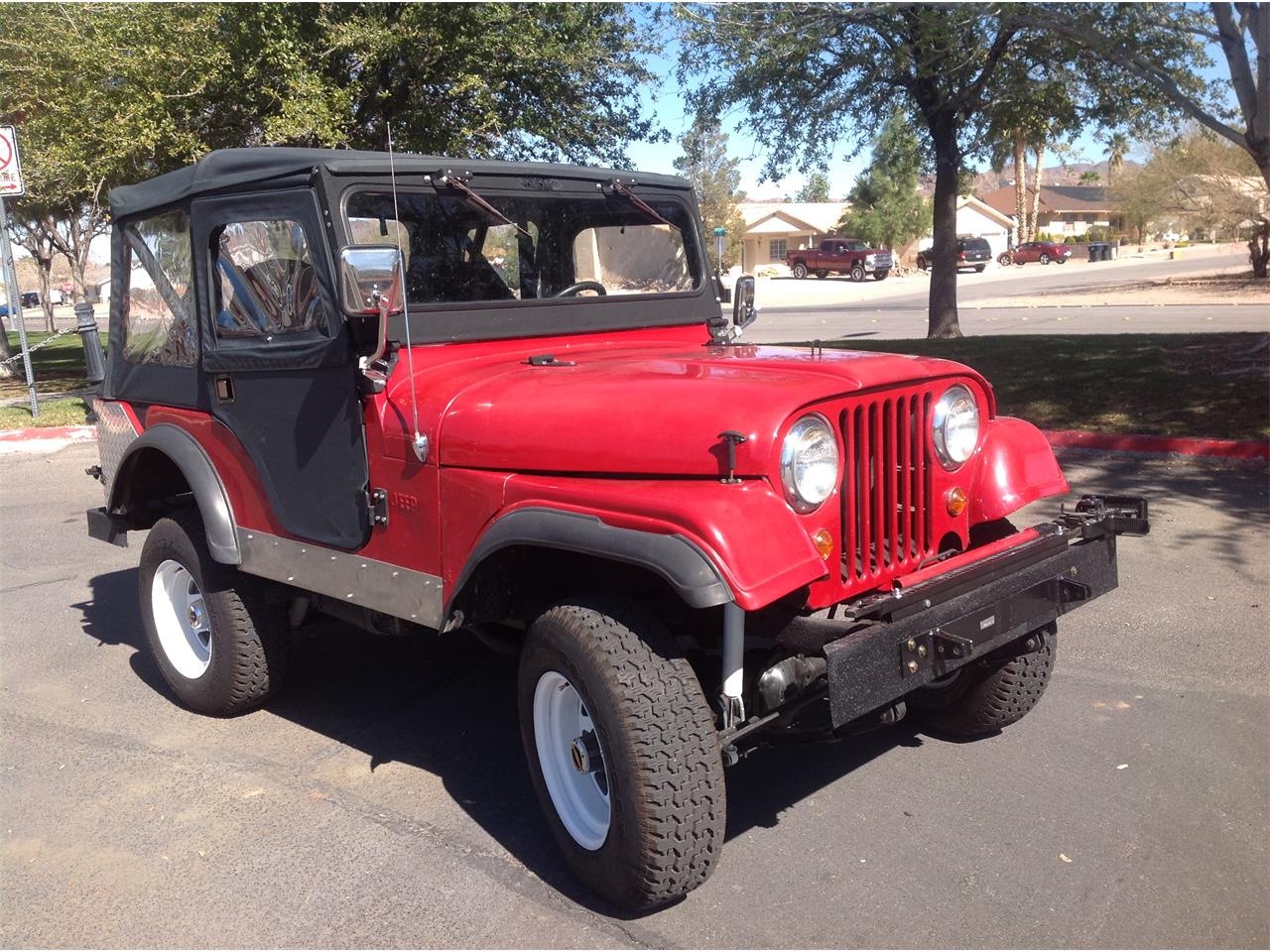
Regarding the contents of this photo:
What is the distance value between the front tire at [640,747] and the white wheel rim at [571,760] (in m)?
0.05

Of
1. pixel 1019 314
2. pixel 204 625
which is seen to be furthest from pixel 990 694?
pixel 1019 314

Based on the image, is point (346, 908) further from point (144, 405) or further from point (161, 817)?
point (144, 405)

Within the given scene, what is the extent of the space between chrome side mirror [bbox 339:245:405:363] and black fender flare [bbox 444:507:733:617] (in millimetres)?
740

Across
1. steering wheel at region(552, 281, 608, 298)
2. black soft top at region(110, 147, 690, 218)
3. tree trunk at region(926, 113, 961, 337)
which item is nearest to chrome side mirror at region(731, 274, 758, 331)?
black soft top at region(110, 147, 690, 218)

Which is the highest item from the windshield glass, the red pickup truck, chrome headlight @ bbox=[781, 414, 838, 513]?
the red pickup truck

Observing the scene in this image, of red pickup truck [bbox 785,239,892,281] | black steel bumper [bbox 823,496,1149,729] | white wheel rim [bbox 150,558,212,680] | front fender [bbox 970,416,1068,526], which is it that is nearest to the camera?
black steel bumper [bbox 823,496,1149,729]

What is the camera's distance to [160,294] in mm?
4555

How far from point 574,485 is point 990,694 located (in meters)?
1.82

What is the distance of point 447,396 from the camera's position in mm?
3459

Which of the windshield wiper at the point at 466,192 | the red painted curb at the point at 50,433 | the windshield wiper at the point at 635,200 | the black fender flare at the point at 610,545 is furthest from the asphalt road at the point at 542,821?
the red painted curb at the point at 50,433

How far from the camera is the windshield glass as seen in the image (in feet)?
12.4

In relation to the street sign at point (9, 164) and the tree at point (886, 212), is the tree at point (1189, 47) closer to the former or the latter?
the street sign at point (9, 164)

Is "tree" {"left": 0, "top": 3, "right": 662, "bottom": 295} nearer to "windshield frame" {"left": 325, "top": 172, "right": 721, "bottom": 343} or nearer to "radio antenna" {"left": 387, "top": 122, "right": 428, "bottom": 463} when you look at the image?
"windshield frame" {"left": 325, "top": 172, "right": 721, "bottom": 343}

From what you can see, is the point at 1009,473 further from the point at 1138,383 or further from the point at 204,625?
the point at 1138,383
